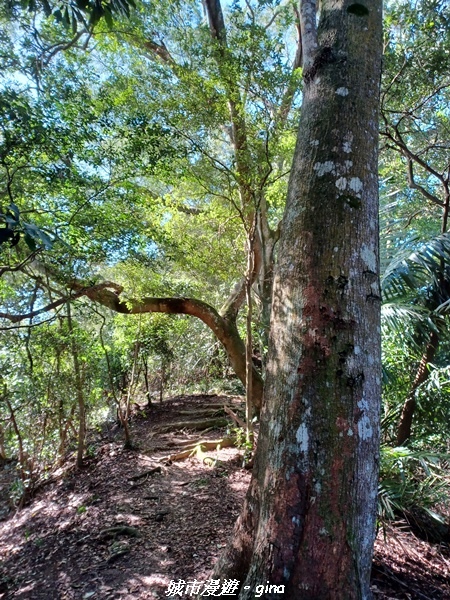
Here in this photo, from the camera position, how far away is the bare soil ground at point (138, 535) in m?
2.33

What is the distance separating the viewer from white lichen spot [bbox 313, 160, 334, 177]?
5.06 feet

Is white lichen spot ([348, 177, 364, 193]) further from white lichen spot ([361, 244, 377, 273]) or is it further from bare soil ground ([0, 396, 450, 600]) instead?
bare soil ground ([0, 396, 450, 600])

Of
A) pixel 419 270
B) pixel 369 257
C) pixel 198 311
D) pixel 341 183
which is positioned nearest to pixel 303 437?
pixel 369 257

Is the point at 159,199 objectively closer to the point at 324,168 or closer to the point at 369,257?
the point at 324,168

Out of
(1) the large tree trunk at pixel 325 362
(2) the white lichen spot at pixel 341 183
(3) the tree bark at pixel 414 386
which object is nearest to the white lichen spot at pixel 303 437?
(1) the large tree trunk at pixel 325 362

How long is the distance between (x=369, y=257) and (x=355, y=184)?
0.35 meters

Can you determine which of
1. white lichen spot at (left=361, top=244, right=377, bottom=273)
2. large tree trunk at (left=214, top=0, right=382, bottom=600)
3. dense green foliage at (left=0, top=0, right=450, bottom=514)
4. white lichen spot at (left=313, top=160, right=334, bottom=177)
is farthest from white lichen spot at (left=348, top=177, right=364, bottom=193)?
dense green foliage at (left=0, top=0, right=450, bottom=514)

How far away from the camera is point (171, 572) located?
2357mm

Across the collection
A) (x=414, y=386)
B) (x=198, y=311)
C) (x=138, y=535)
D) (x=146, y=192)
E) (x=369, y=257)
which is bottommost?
(x=138, y=535)

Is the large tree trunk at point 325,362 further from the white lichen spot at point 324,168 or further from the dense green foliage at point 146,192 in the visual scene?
the dense green foliage at point 146,192

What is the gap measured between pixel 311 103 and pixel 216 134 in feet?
10.3

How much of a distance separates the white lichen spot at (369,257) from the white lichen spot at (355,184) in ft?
0.90

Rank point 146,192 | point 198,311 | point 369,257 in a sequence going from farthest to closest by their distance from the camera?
point 198,311 → point 146,192 → point 369,257

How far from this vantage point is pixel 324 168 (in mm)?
1551
